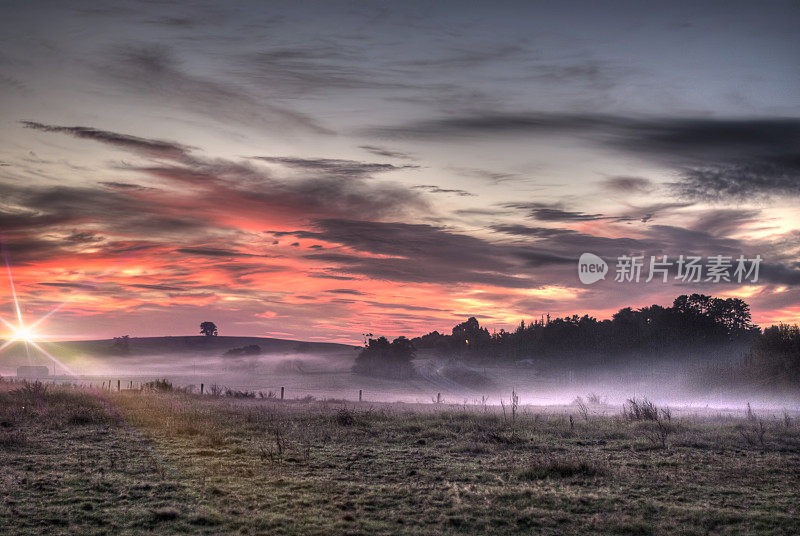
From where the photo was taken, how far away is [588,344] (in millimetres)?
111438

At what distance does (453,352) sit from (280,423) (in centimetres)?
11005

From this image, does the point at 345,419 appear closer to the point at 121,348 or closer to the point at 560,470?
the point at 560,470

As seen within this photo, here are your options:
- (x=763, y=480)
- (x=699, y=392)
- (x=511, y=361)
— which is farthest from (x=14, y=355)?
(x=763, y=480)

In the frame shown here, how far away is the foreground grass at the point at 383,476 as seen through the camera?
1170 centimetres

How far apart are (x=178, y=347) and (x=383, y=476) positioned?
170 m

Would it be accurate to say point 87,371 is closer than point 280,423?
No

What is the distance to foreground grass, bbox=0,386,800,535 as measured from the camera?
461 inches

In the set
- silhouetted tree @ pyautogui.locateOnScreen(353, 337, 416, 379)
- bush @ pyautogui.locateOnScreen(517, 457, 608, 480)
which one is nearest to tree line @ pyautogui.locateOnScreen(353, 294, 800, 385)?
silhouetted tree @ pyautogui.locateOnScreen(353, 337, 416, 379)

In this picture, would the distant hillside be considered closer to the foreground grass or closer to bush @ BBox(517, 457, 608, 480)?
the foreground grass

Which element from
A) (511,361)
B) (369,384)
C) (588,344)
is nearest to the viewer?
→ (369,384)

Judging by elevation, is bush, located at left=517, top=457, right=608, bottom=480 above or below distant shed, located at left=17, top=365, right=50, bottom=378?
above

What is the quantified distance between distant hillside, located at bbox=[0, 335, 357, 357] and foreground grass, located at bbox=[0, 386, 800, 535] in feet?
425

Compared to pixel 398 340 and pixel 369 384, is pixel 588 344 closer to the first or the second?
pixel 398 340

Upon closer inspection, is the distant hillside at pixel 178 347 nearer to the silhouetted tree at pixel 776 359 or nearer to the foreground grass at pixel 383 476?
the silhouetted tree at pixel 776 359
